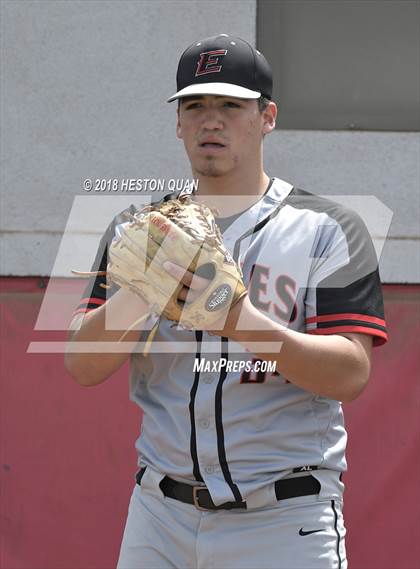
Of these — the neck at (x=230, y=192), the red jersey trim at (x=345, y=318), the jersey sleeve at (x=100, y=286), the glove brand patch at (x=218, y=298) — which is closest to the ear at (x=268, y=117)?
the neck at (x=230, y=192)

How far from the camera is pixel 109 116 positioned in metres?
3.71

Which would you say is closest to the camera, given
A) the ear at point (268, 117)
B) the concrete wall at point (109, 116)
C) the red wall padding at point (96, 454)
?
the ear at point (268, 117)

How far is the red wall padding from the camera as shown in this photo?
140 inches

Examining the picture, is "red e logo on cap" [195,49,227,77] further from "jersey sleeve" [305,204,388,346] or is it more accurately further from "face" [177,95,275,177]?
"jersey sleeve" [305,204,388,346]

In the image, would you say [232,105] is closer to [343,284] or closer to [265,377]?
[343,284]

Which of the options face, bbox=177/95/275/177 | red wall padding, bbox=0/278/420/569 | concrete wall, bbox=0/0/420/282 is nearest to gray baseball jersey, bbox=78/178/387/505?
face, bbox=177/95/275/177

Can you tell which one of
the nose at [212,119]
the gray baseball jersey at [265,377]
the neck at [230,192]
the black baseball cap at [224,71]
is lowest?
the gray baseball jersey at [265,377]

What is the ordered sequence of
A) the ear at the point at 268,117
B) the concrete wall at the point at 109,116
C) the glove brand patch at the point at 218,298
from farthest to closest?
1. the concrete wall at the point at 109,116
2. the ear at the point at 268,117
3. the glove brand patch at the point at 218,298

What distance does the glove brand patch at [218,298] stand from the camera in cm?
197

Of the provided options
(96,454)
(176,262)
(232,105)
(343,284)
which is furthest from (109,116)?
(176,262)

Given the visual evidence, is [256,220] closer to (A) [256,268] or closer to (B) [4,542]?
(A) [256,268]

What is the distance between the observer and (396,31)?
3844 millimetres

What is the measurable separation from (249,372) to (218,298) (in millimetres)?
347

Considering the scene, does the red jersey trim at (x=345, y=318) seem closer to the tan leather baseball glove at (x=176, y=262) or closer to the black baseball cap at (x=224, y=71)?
the tan leather baseball glove at (x=176, y=262)
